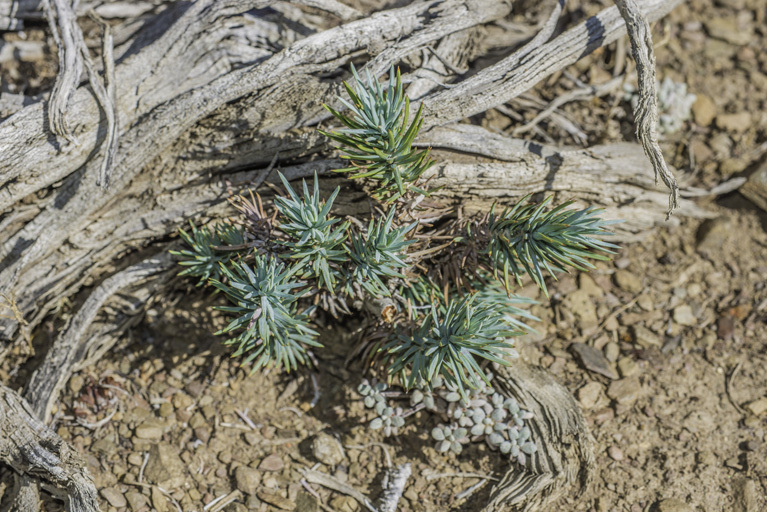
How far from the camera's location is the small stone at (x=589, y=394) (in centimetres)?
329

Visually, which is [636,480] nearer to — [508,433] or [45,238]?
[508,433]

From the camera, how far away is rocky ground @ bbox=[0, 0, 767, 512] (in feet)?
9.95

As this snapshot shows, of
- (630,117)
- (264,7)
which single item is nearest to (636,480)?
(630,117)

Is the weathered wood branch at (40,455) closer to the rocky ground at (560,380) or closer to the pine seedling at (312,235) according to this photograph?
the rocky ground at (560,380)

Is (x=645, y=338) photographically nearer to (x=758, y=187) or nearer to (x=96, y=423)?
(x=758, y=187)

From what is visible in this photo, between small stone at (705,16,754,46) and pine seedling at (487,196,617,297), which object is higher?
pine seedling at (487,196,617,297)

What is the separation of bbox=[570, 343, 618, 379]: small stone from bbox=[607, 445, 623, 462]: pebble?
1.37 feet

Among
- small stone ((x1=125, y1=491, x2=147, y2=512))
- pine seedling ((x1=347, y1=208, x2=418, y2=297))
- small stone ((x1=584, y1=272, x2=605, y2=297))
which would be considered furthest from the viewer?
small stone ((x1=584, y1=272, x2=605, y2=297))

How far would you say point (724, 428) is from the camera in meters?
3.18

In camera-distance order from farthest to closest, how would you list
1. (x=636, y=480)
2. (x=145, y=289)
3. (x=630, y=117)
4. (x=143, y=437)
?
(x=630, y=117), (x=145, y=289), (x=143, y=437), (x=636, y=480)

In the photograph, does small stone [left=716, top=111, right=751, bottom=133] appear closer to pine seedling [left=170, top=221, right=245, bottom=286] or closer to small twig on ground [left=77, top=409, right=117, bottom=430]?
pine seedling [left=170, top=221, right=245, bottom=286]

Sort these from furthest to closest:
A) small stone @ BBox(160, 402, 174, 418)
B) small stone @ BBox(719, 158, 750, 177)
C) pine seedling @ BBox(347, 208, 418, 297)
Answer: small stone @ BBox(719, 158, 750, 177) < small stone @ BBox(160, 402, 174, 418) < pine seedling @ BBox(347, 208, 418, 297)

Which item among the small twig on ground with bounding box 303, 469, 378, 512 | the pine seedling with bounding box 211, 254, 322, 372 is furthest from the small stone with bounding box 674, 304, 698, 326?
the pine seedling with bounding box 211, 254, 322, 372

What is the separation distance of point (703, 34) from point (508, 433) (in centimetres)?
366
